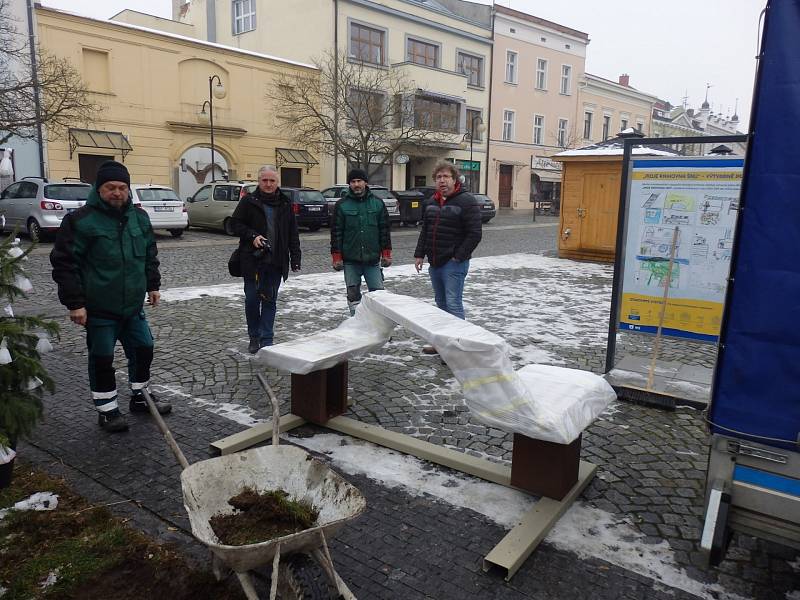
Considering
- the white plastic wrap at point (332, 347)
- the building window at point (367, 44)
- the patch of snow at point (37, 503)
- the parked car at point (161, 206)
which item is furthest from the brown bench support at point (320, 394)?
the building window at point (367, 44)

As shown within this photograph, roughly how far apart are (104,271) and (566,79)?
43752 mm

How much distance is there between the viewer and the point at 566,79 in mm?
42875

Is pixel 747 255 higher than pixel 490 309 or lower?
higher

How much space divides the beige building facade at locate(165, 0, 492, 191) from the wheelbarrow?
27683 mm

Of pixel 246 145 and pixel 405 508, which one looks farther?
pixel 246 145

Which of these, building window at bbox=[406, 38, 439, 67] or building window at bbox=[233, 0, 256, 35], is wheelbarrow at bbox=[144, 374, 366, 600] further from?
building window at bbox=[233, 0, 256, 35]

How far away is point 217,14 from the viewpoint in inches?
1421

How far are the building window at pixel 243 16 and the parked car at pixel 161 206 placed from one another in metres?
20.8

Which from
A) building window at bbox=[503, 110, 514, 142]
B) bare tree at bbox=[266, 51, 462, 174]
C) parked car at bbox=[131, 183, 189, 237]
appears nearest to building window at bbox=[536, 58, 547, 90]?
building window at bbox=[503, 110, 514, 142]

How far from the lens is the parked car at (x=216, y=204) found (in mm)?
19422

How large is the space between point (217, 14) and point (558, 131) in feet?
76.3

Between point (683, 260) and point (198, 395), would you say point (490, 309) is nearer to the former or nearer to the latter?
point (683, 260)

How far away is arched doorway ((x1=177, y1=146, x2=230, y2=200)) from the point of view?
2572cm

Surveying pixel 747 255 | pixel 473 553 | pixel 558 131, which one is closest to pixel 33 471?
pixel 473 553
